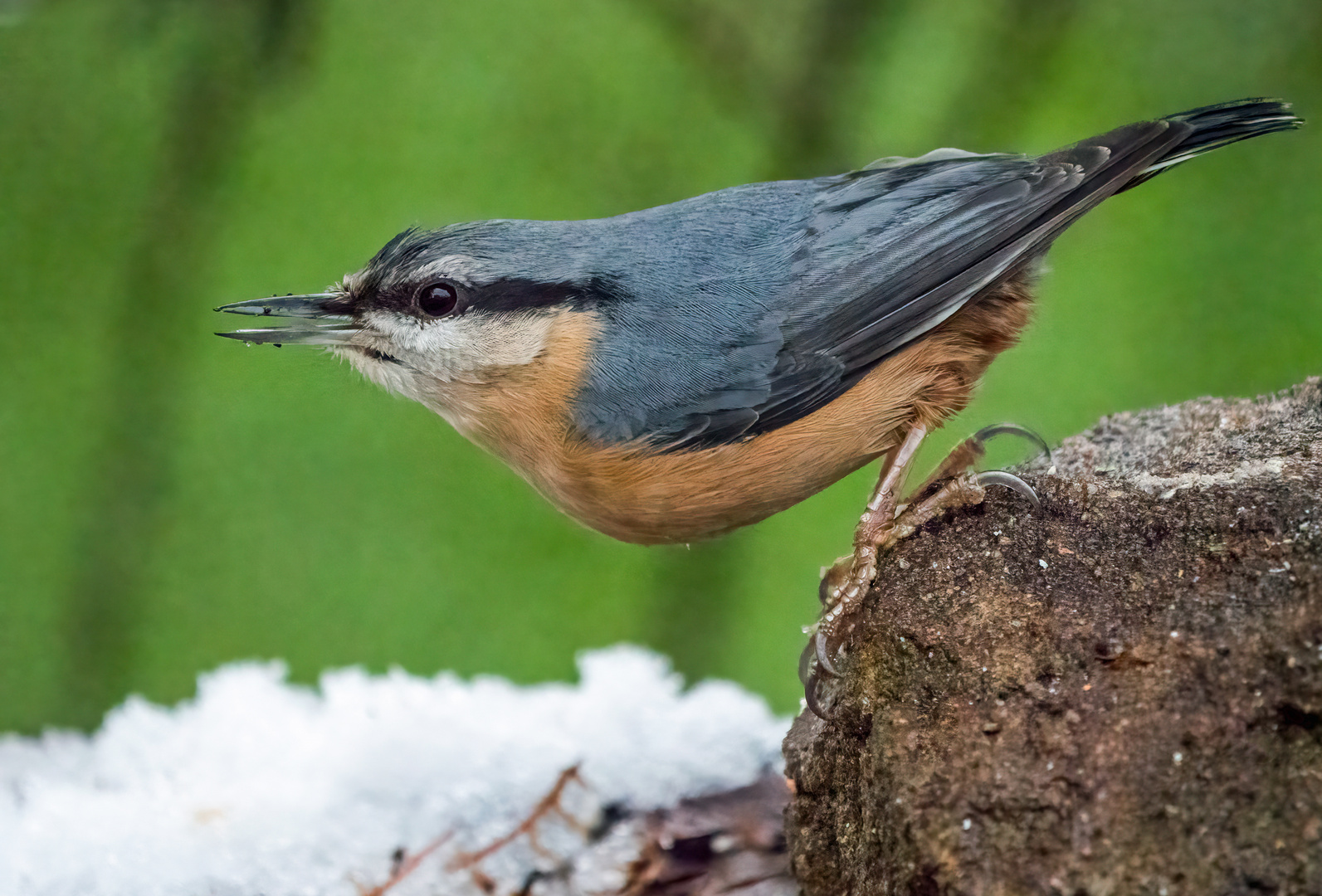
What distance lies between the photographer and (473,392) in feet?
5.83

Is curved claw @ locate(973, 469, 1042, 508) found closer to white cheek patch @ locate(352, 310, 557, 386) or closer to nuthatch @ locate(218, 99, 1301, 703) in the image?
nuthatch @ locate(218, 99, 1301, 703)

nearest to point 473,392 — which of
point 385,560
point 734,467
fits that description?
point 734,467

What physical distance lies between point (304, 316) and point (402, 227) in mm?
1124

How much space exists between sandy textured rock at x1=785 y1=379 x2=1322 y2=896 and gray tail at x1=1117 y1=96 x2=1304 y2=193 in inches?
20.0

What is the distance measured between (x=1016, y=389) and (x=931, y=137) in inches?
28.7

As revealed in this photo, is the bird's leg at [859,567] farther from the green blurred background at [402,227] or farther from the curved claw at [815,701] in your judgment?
the green blurred background at [402,227]

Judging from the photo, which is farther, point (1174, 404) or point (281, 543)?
point (281, 543)

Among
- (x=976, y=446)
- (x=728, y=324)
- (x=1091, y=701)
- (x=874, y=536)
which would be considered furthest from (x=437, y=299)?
(x=1091, y=701)

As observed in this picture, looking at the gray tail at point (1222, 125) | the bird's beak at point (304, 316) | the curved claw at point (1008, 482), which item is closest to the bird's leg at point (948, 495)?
the curved claw at point (1008, 482)

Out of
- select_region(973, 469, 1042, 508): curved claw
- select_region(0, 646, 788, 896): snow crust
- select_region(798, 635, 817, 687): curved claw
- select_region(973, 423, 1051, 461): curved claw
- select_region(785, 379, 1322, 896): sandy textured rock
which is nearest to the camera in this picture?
select_region(785, 379, 1322, 896): sandy textured rock

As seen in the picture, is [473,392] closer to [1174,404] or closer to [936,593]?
[936,593]

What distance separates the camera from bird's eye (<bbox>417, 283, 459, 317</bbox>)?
1741mm

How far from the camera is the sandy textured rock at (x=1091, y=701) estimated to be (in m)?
1.08

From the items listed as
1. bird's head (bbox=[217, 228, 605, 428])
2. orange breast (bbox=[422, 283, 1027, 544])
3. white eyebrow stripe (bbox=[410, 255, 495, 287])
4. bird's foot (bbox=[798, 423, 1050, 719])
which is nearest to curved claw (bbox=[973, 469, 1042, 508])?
bird's foot (bbox=[798, 423, 1050, 719])
